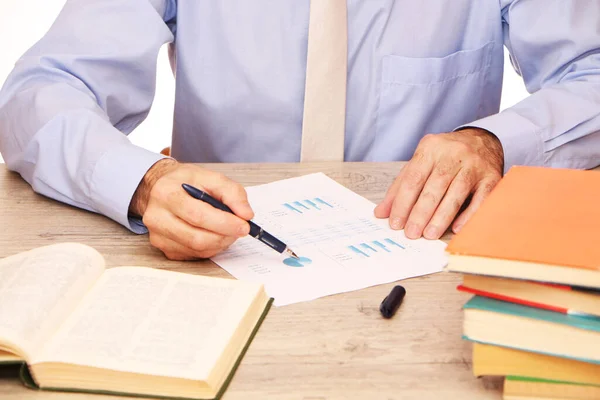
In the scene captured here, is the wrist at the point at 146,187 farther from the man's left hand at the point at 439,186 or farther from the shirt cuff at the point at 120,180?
the man's left hand at the point at 439,186

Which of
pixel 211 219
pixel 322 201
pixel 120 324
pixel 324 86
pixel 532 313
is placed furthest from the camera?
pixel 324 86

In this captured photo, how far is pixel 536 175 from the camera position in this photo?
88 cm

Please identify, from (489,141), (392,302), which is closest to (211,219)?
(392,302)

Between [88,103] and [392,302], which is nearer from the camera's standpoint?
[392,302]

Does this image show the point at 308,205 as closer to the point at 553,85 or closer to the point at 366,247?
the point at 366,247

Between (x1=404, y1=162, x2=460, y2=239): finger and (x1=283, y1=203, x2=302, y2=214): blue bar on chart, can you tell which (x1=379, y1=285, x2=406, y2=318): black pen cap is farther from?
(x1=283, y1=203, x2=302, y2=214): blue bar on chart

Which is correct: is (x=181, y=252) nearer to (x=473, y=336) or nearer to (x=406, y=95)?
(x=473, y=336)

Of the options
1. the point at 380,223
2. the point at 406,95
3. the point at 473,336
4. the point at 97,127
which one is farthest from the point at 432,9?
the point at 473,336

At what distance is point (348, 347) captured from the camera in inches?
32.9

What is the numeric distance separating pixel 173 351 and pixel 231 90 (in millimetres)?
877

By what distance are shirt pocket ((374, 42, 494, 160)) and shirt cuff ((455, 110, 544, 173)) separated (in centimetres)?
26

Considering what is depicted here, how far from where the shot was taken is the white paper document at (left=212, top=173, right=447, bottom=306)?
977 mm

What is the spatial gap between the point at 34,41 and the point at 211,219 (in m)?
3.07

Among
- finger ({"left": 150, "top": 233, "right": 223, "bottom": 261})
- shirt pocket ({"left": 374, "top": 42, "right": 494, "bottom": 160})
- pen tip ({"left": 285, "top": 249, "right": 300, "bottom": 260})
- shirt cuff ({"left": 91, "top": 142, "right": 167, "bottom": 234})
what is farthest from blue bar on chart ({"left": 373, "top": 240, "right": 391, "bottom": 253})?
shirt pocket ({"left": 374, "top": 42, "right": 494, "bottom": 160})
